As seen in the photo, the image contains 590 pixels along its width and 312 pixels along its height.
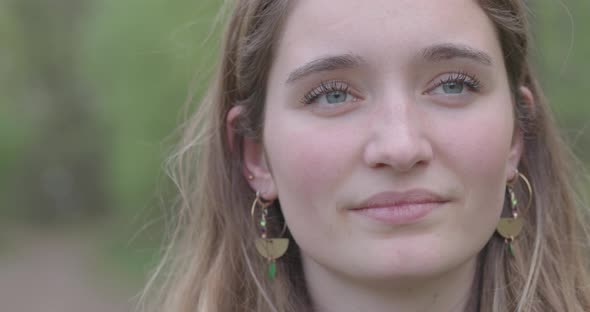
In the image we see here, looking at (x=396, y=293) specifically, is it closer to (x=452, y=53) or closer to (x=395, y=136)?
(x=395, y=136)

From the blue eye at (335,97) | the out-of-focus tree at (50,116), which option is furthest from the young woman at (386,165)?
the out-of-focus tree at (50,116)

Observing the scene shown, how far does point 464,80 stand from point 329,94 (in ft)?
1.08

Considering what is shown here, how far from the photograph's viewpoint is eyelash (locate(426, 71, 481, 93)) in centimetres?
184

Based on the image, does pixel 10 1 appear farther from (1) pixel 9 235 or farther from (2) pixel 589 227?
(2) pixel 589 227

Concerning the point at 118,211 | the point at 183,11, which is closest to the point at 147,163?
the point at 183,11

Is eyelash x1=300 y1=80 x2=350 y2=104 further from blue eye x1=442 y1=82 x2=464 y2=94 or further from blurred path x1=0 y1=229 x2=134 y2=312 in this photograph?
blurred path x1=0 y1=229 x2=134 y2=312

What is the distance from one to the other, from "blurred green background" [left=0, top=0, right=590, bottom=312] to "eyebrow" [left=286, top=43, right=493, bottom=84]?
191 centimetres

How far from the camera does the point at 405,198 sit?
1.75 meters

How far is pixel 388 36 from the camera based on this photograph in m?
1.76

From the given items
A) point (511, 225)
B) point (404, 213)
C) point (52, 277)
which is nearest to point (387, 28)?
point (404, 213)

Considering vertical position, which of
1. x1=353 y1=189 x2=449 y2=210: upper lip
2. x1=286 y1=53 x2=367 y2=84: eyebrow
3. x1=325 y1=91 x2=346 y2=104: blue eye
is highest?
x1=286 y1=53 x2=367 y2=84: eyebrow

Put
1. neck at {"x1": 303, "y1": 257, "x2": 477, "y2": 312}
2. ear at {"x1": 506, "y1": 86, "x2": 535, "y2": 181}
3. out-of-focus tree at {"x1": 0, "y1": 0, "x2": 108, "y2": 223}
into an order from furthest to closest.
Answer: out-of-focus tree at {"x1": 0, "y1": 0, "x2": 108, "y2": 223}
ear at {"x1": 506, "y1": 86, "x2": 535, "y2": 181}
neck at {"x1": 303, "y1": 257, "x2": 477, "y2": 312}

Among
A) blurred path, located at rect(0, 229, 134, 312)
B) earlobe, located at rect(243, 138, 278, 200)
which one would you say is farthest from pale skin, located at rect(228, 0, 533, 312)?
blurred path, located at rect(0, 229, 134, 312)

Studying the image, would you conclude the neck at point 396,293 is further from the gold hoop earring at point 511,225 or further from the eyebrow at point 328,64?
the eyebrow at point 328,64
